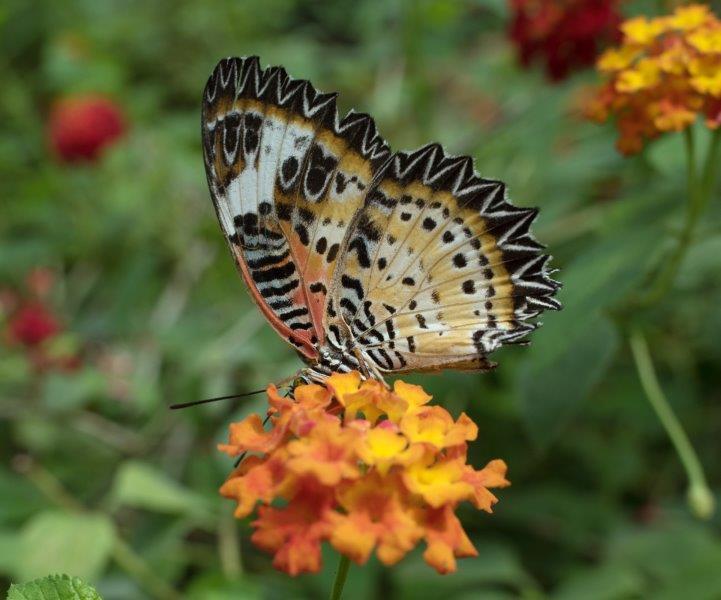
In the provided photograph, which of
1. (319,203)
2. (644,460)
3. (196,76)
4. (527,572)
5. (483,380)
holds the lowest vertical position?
(527,572)

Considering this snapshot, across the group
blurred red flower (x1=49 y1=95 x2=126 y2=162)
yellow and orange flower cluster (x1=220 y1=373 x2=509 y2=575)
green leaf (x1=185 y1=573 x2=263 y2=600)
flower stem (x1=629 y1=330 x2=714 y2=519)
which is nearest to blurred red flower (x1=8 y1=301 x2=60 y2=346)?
blurred red flower (x1=49 y1=95 x2=126 y2=162)

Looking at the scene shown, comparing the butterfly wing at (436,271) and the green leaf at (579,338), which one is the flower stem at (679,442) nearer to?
the green leaf at (579,338)

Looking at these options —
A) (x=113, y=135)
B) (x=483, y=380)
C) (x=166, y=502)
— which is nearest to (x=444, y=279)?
(x=166, y=502)

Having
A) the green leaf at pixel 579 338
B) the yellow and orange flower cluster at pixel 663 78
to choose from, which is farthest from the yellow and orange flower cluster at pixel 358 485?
the yellow and orange flower cluster at pixel 663 78

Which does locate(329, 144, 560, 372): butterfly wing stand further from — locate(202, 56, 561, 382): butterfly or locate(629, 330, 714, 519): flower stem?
locate(629, 330, 714, 519): flower stem

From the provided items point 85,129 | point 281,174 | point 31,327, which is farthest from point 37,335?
point 281,174

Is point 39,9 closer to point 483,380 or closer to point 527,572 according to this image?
point 483,380

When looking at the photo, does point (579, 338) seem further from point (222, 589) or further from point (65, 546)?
point (65, 546)
